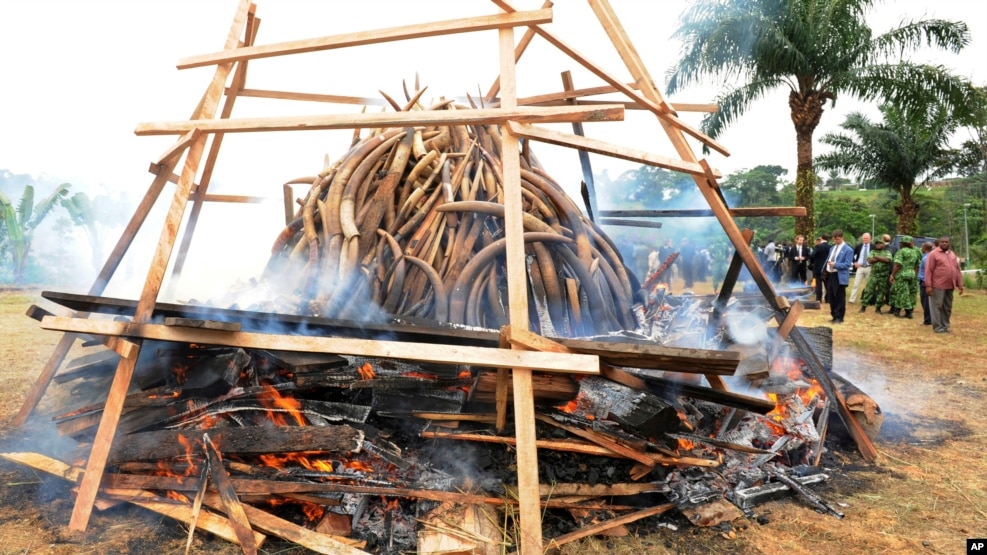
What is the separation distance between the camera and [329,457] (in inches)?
158

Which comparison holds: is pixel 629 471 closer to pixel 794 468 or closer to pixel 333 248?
pixel 794 468

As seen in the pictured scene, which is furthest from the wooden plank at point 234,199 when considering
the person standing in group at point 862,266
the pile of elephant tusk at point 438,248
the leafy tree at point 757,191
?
the leafy tree at point 757,191

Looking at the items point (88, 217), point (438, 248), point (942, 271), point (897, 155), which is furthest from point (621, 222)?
point (897, 155)

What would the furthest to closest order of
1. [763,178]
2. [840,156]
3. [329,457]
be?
[763,178] < [840,156] < [329,457]

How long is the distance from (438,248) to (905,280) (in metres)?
13.1

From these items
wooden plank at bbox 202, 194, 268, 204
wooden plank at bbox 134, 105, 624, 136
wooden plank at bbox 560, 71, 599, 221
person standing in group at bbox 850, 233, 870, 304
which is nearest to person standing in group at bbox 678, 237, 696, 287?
person standing in group at bbox 850, 233, 870, 304

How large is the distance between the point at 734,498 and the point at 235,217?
34.5 ft

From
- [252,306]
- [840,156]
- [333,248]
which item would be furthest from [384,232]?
[840,156]

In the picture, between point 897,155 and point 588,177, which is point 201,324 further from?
point 897,155

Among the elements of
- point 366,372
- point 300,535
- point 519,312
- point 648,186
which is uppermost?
point 648,186

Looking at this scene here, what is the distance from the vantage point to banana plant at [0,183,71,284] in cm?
1766

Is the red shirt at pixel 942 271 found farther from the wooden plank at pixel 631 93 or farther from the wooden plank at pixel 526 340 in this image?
the wooden plank at pixel 526 340

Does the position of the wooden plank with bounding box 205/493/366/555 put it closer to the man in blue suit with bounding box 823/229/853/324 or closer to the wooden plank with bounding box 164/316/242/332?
the wooden plank with bounding box 164/316/242/332

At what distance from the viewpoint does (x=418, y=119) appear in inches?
146
